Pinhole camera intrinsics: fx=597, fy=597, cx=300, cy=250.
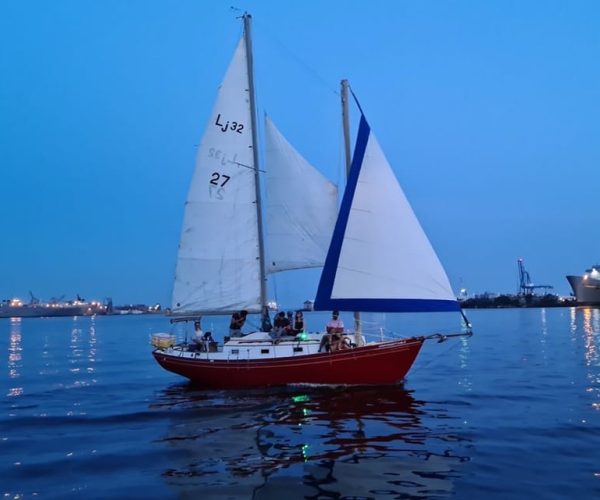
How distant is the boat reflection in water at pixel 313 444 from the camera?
12.1 m

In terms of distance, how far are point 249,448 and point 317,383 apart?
25.8 feet

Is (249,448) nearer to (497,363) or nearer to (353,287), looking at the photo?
(353,287)

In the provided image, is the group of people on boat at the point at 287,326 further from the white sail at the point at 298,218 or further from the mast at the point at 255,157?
the white sail at the point at 298,218

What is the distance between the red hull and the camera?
22.3 m

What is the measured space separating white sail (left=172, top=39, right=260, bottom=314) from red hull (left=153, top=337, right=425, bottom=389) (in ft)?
10.1

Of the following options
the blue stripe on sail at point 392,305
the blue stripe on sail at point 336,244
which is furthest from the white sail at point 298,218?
the blue stripe on sail at point 392,305

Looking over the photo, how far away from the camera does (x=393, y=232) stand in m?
21.7

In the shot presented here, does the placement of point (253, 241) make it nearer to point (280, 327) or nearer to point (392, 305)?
point (280, 327)

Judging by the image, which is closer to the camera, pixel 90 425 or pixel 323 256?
pixel 90 425

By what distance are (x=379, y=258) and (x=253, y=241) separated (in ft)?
21.0

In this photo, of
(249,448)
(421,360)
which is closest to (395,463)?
(249,448)

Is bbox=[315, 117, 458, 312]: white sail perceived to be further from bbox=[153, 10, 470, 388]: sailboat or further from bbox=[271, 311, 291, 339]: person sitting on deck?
bbox=[271, 311, 291, 339]: person sitting on deck

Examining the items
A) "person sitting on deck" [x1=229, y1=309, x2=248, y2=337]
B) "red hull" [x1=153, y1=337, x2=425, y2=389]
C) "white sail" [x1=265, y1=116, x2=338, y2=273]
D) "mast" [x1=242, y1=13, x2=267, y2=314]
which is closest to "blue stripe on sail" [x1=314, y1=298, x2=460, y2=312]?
"red hull" [x1=153, y1=337, x2=425, y2=389]

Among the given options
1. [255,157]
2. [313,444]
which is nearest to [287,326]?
[255,157]
